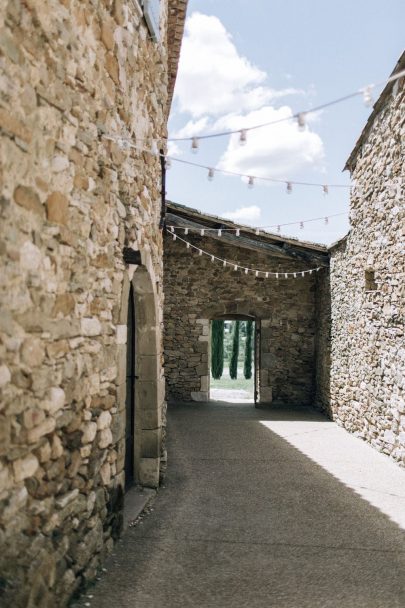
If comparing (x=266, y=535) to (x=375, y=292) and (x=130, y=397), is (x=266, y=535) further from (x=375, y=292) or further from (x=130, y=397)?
(x=375, y=292)

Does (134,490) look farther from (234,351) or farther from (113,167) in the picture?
(234,351)

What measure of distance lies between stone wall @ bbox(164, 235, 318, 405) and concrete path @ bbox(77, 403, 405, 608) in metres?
3.46

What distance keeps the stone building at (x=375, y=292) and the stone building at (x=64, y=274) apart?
3465 mm

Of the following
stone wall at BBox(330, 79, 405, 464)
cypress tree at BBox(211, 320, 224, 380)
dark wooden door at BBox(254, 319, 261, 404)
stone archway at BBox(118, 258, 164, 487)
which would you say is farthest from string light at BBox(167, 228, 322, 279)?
cypress tree at BBox(211, 320, 224, 380)

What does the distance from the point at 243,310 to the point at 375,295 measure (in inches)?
149

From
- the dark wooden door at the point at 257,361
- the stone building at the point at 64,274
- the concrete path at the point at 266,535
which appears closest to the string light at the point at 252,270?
the dark wooden door at the point at 257,361

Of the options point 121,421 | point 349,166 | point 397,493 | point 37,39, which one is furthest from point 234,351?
point 37,39

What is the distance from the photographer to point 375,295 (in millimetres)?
6887

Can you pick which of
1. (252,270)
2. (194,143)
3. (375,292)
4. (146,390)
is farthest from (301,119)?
(252,270)

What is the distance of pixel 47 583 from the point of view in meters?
2.40

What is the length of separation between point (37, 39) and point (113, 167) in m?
1.16

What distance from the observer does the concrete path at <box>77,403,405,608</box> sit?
2992 millimetres

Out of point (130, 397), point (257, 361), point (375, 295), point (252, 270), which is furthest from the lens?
point (257, 361)

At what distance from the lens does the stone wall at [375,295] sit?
603 cm
